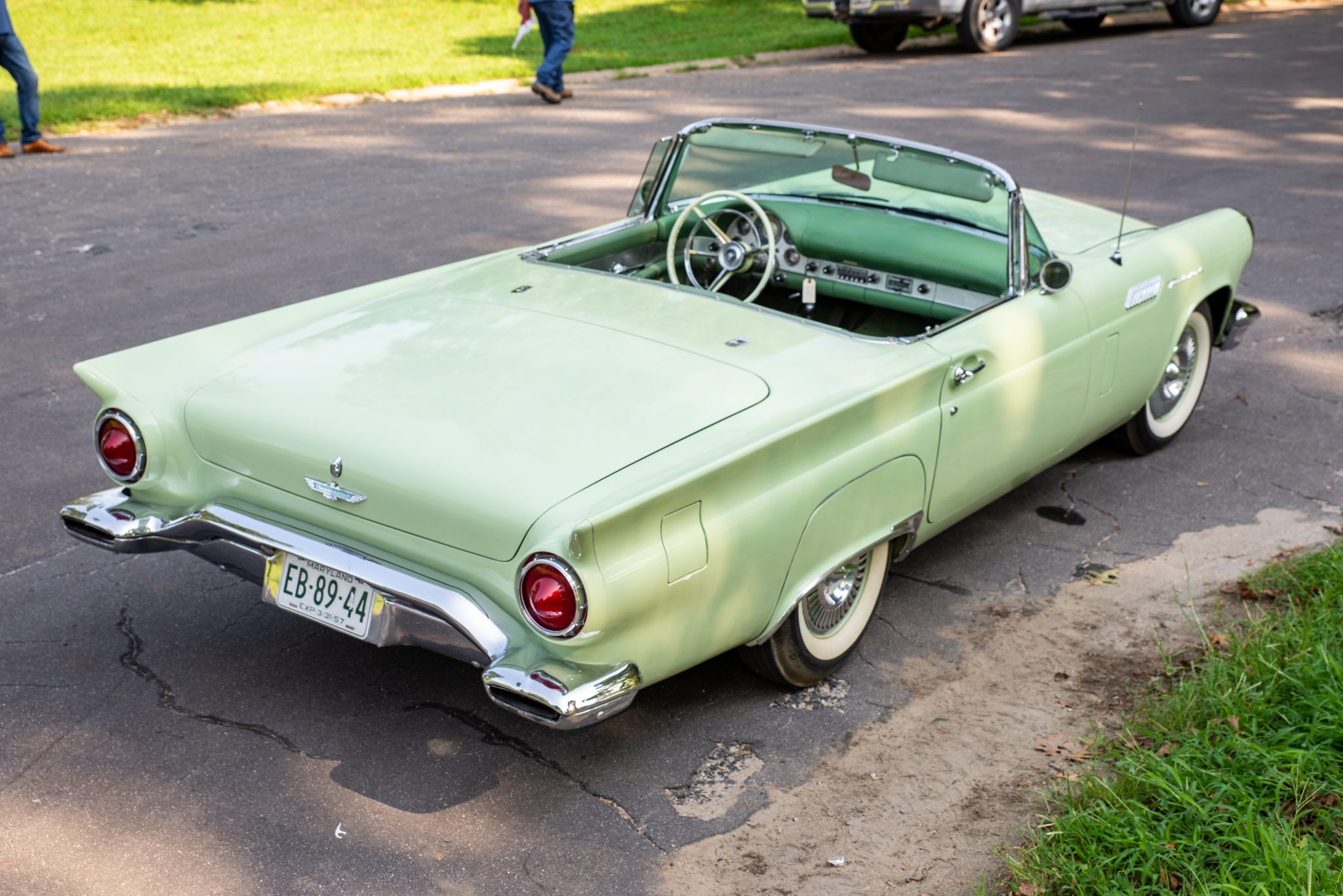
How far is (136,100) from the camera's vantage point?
442 inches

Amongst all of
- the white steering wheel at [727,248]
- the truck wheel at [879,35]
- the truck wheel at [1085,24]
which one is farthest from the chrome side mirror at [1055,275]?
the truck wheel at [1085,24]

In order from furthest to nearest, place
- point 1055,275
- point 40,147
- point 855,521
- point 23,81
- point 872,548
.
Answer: point 40,147, point 23,81, point 1055,275, point 872,548, point 855,521

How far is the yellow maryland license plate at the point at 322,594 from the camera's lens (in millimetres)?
2973

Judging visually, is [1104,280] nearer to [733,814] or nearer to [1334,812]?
[1334,812]

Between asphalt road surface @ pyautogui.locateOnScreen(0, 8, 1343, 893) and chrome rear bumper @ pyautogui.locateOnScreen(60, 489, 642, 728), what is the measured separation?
420mm

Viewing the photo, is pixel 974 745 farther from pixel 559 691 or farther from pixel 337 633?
pixel 337 633

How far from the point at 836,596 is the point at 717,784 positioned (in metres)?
0.69

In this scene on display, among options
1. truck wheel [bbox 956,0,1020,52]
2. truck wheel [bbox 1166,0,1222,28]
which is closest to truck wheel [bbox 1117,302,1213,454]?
truck wheel [bbox 956,0,1020,52]

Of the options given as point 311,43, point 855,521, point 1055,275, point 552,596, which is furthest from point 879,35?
point 552,596

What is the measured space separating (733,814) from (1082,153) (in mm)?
8303

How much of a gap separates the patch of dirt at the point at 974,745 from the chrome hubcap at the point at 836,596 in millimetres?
196

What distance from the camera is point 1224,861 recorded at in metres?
2.74

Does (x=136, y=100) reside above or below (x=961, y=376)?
below

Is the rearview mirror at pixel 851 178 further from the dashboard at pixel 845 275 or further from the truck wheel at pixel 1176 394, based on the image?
the truck wheel at pixel 1176 394
